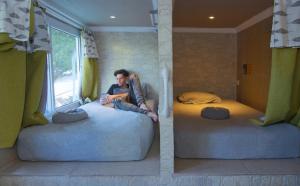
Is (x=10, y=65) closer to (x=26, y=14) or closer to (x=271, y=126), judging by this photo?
(x=26, y=14)

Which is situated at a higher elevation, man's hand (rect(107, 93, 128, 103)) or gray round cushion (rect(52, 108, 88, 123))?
man's hand (rect(107, 93, 128, 103))

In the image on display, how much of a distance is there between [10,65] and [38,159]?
857mm

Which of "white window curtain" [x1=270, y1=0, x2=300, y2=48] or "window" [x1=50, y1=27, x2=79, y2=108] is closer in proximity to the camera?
"white window curtain" [x1=270, y1=0, x2=300, y2=48]

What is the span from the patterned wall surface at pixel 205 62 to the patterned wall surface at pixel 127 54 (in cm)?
47

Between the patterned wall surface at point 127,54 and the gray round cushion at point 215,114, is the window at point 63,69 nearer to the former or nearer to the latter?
the patterned wall surface at point 127,54

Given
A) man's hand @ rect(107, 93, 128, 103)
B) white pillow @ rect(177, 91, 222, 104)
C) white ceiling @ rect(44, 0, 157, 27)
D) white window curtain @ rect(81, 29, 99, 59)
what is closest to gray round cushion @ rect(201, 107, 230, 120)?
white pillow @ rect(177, 91, 222, 104)

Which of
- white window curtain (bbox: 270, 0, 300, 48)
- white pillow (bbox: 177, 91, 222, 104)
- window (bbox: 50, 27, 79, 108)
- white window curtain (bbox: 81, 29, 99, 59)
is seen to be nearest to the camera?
white window curtain (bbox: 270, 0, 300, 48)

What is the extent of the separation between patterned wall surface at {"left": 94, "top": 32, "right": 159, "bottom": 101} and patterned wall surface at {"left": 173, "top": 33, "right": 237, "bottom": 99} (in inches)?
18.6

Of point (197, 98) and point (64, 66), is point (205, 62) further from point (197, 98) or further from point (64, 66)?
point (64, 66)

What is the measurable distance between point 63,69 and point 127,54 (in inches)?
52.7

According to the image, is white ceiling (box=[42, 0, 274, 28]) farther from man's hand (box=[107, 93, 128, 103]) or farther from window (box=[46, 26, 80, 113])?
man's hand (box=[107, 93, 128, 103])

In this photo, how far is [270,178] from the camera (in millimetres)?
1749

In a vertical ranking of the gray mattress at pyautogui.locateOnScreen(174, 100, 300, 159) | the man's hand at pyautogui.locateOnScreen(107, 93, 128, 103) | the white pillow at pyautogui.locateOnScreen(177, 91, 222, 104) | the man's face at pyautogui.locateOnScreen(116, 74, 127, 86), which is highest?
the man's face at pyautogui.locateOnScreen(116, 74, 127, 86)

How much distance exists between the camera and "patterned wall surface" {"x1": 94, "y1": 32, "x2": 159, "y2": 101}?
4387 millimetres
